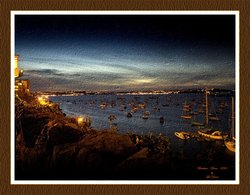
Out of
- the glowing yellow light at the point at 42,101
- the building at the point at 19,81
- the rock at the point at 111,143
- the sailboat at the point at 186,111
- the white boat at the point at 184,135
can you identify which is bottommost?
the rock at the point at 111,143

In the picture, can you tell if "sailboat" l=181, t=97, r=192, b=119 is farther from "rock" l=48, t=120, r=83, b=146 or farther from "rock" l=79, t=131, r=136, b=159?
"rock" l=48, t=120, r=83, b=146

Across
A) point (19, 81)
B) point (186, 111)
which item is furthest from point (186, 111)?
point (19, 81)

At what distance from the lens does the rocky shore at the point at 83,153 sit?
11.3 feet

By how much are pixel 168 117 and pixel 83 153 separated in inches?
30.4

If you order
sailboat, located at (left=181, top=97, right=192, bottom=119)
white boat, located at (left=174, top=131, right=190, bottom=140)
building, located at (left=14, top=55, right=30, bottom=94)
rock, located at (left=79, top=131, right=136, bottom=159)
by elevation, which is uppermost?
building, located at (left=14, top=55, right=30, bottom=94)

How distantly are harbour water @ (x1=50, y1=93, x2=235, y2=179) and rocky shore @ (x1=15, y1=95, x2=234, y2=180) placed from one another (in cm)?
6

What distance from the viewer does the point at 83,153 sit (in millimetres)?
3475

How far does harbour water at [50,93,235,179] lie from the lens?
11.3ft

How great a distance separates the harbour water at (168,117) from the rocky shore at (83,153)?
56 millimetres

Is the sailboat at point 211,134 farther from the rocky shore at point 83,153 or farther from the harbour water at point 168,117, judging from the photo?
the rocky shore at point 83,153

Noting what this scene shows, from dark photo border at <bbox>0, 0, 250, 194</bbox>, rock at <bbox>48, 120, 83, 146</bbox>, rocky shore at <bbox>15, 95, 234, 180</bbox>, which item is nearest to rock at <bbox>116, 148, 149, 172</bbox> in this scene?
rocky shore at <bbox>15, 95, 234, 180</bbox>
